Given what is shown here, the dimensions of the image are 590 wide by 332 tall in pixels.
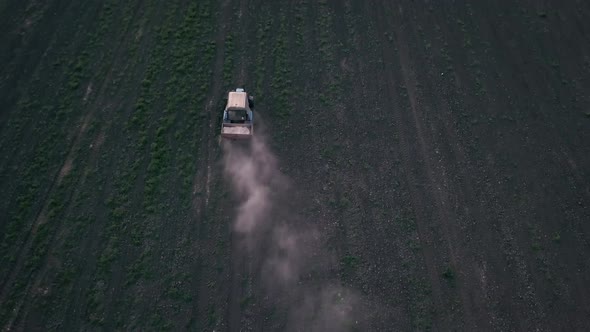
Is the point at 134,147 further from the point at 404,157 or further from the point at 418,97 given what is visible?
the point at 418,97

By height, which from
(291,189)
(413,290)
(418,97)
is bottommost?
(413,290)

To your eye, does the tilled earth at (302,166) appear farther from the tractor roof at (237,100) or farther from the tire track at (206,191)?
the tractor roof at (237,100)

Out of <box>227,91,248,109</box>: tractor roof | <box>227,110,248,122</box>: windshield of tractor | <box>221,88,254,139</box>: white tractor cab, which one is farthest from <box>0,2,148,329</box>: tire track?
<box>227,91,248,109</box>: tractor roof

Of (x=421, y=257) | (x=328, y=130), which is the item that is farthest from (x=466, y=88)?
(x=421, y=257)

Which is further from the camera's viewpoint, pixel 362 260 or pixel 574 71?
pixel 574 71

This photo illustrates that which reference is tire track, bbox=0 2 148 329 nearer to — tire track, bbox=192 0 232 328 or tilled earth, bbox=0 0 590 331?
tilled earth, bbox=0 0 590 331

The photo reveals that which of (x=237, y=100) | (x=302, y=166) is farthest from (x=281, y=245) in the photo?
(x=237, y=100)
